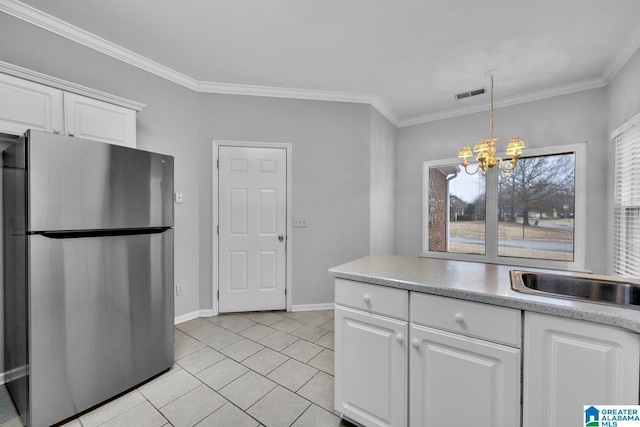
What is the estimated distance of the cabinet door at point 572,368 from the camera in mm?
922

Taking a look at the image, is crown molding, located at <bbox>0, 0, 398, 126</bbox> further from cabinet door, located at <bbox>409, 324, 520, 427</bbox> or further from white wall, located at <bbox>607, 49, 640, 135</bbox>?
cabinet door, located at <bbox>409, 324, 520, 427</bbox>

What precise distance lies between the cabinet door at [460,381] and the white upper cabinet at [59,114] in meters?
2.53

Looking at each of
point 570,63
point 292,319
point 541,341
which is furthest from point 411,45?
point 292,319

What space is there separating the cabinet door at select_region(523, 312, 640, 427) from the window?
9.63 ft

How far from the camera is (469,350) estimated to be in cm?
117

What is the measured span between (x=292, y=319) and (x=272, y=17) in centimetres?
292

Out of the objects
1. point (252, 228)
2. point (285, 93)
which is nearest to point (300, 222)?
point (252, 228)

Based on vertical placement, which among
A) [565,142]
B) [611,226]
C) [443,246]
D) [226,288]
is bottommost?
[226,288]

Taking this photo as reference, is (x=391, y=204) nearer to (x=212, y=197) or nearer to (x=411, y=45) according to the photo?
(x=411, y=45)

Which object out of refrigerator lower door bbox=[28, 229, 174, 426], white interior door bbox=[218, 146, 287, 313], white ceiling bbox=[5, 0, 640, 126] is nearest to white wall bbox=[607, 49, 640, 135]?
white ceiling bbox=[5, 0, 640, 126]

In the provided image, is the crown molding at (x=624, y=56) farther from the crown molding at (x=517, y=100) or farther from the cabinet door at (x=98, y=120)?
the cabinet door at (x=98, y=120)

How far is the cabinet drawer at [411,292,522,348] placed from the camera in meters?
1.09

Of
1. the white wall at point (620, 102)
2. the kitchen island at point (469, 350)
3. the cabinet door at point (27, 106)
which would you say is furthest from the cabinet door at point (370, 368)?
the white wall at point (620, 102)

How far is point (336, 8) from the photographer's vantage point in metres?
1.99
